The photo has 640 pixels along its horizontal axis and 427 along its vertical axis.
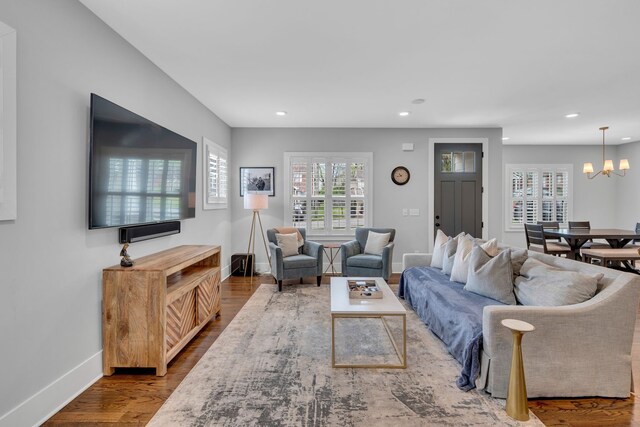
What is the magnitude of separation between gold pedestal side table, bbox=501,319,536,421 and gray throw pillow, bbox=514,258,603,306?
530mm

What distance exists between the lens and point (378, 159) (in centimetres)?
581

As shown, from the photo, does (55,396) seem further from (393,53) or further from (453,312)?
(393,53)

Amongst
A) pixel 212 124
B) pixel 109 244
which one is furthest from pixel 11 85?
pixel 212 124

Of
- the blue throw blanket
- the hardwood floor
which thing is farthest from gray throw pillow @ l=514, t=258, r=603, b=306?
the hardwood floor

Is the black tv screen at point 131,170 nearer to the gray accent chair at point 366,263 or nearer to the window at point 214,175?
the window at point 214,175

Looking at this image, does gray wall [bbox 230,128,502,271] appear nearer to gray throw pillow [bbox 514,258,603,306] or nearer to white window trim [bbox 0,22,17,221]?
gray throw pillow [bbox 514,258,603,306]

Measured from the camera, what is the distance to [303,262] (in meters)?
4.62

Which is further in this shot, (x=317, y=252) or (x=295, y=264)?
(x=317, y=252)

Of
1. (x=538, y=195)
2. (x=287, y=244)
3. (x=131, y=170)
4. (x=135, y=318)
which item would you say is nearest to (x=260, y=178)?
(x=287, y=244)

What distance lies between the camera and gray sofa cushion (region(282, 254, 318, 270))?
4558 millimetres

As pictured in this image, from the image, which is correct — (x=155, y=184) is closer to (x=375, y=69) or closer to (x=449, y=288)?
(x=375, y=69)

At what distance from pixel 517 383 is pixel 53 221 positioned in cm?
297

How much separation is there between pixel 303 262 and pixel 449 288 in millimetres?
2168

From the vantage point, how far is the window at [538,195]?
24.7 ft
